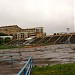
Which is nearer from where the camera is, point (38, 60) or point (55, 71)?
point (55, 71)

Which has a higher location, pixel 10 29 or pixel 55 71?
pixel 10 29

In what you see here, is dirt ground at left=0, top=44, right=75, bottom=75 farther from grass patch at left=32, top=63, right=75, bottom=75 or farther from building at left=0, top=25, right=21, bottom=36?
building at left=0, top=25, right=21, bottom=36

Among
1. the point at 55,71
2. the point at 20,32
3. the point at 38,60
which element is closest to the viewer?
the point at 55,71

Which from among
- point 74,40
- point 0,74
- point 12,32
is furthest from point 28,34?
point 0,74

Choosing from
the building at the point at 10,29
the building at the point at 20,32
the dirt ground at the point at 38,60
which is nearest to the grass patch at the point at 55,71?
the dirt ground at the point at 38,60

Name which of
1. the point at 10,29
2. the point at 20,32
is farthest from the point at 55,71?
the point at 10,29

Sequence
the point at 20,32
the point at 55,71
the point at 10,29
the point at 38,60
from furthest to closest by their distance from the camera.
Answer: the point at 10,29 < the point at 20,32 < the point at 38,60 < the point at 55,71

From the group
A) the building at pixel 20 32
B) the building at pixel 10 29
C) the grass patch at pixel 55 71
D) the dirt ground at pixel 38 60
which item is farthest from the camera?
the building at pixel 10 29

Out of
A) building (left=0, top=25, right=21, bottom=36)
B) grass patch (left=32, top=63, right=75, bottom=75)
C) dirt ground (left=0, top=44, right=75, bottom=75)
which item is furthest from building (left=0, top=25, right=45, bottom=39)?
grass patch (left=32, top=63, right=75, bottom=75)

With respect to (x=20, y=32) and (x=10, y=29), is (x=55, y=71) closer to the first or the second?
(x=20, y=32)

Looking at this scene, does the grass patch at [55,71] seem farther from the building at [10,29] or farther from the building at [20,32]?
the building at [10,29]

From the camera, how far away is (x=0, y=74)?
1197 cm

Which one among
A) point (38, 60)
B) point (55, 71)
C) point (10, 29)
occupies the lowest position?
point (38, 60)

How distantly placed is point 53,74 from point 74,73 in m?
0.99
